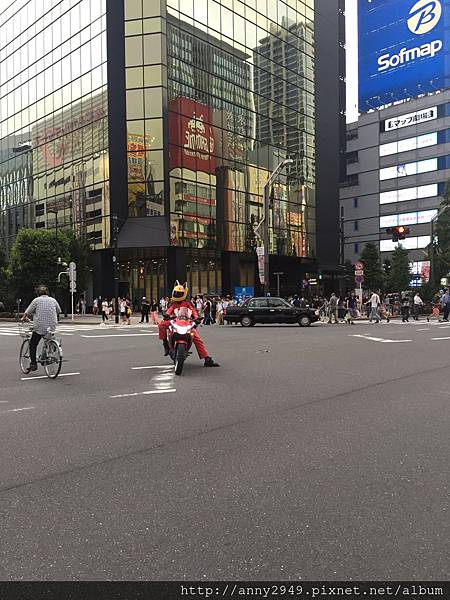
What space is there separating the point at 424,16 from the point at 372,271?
41033 millimetres

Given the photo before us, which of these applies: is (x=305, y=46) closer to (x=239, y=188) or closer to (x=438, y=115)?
(x=239, y=188)

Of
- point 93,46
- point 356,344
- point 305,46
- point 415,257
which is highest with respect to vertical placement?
point 305,46

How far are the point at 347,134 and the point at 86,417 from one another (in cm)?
9403

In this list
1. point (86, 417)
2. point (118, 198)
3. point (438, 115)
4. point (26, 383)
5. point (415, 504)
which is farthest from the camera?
point (438, 115)

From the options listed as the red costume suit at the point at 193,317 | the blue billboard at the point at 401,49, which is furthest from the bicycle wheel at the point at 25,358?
the blue billboard at the point at 401,49

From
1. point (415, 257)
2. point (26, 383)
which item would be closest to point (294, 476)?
point (26, 383)

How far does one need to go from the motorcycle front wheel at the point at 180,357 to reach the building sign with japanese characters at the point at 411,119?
8115 cm

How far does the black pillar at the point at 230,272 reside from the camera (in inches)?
1837

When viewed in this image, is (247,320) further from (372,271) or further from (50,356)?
(372,271)

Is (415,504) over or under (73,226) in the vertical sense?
under

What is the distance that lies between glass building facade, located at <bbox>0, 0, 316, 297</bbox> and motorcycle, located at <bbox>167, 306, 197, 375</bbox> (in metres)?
30.8

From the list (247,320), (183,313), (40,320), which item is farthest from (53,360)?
(247,320)

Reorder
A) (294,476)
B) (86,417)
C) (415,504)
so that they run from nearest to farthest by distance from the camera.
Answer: (415,504)
(294,476)
(86,417)

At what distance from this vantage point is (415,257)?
266 feet
